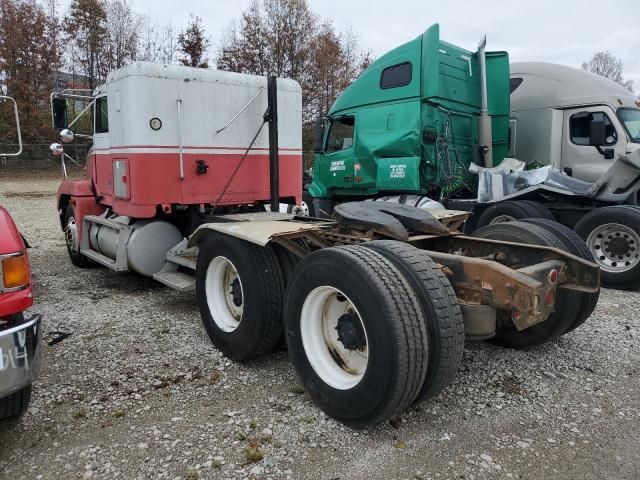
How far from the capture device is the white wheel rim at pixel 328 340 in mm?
3143

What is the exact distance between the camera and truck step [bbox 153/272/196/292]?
4953 mm

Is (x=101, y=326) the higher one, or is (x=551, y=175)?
(x=551, y=175)

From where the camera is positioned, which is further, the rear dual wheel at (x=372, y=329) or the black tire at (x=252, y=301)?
the black tire at (x=252, y=301)

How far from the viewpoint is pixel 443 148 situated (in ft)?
28.6

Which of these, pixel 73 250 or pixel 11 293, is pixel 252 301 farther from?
pixel 73 250

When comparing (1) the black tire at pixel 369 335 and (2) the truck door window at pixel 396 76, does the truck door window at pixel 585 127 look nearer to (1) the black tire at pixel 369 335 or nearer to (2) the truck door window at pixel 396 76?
(2) the truck door window at pixel 396 76

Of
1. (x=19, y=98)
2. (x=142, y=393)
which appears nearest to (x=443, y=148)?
(x=142, y=393)

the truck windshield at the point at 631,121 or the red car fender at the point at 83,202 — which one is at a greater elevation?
the truck windshield at the point at 631,121

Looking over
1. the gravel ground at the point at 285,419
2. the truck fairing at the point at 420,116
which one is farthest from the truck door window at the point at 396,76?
the gravel ground at the point at 285,419

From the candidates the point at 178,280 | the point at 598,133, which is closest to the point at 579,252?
the point at 178,280

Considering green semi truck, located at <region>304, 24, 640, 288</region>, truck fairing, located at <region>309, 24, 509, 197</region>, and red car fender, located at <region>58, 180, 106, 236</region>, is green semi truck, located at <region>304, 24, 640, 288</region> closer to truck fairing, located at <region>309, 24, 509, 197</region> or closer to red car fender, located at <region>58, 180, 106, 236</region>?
truck fairing, located at <region>309, 24, 509, 197</region>

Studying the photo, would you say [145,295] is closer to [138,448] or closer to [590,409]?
[138,448]

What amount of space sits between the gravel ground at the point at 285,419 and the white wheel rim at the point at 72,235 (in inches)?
105

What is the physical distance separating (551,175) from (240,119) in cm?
481
